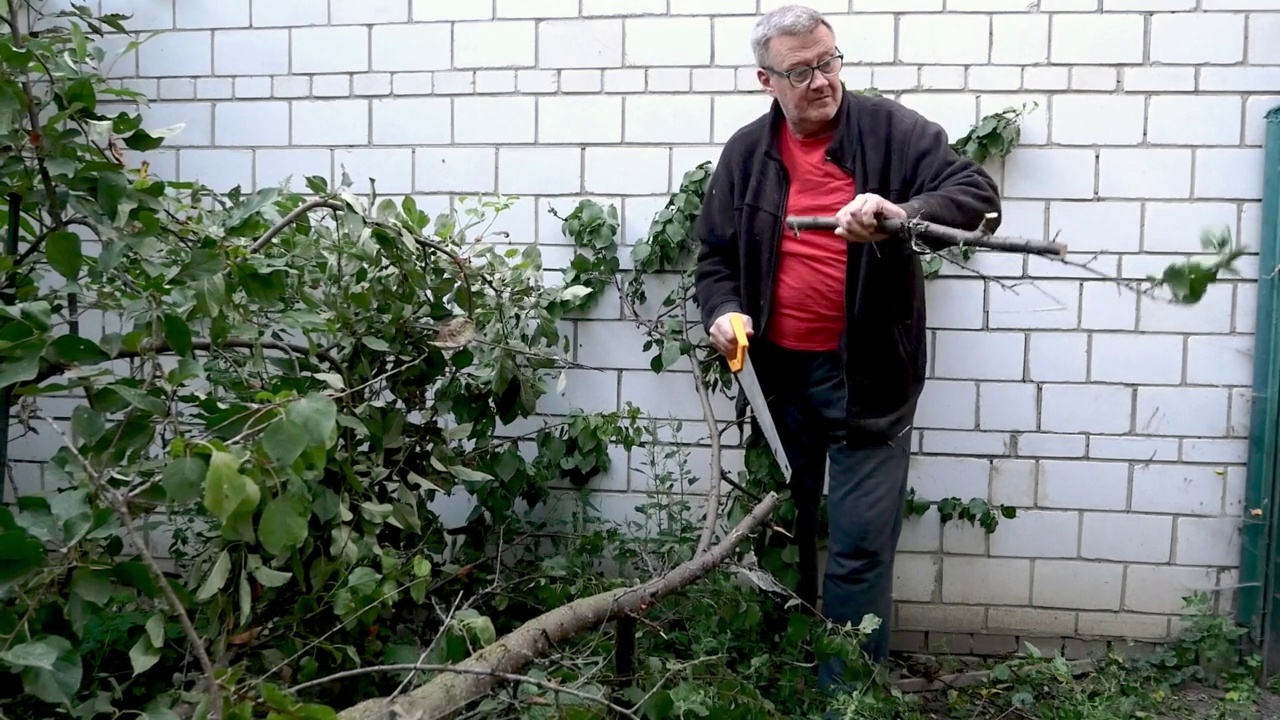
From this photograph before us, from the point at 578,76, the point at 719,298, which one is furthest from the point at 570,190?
the point at 719,298

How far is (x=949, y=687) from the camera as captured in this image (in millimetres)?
3502

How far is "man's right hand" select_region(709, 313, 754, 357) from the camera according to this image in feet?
10.0

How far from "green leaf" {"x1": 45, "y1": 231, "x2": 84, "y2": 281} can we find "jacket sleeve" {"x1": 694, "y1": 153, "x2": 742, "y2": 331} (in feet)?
5.81

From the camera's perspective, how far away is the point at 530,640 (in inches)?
90.7

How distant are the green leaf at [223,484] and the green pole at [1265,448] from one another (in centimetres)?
326

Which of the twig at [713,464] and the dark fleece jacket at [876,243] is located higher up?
the dark fleece jacket at [876,243]

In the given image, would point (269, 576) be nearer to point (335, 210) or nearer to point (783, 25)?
point (335, 210)

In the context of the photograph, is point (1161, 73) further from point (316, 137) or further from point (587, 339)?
point (316, 137)

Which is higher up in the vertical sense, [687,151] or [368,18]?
[368,18]

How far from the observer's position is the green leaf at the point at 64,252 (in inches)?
76.4

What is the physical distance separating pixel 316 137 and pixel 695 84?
4.73 ft

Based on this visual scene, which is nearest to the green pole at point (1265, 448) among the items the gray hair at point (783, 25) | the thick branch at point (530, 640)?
the gray hair at point (783, 25)

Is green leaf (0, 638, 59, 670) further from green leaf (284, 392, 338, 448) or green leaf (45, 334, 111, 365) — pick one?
green leaf (284, 392, 338, 448)

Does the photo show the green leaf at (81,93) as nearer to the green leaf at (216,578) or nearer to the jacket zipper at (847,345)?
the green leaf at (216,578)
